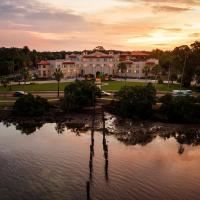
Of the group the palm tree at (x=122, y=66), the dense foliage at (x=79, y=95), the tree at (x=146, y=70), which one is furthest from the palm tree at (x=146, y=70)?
the dense foliage at (x=79, y=95)

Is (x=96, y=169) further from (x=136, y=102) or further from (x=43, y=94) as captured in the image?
(x=43, y=94)


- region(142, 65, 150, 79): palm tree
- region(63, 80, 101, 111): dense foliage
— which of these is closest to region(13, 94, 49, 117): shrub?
region(63, 80, 101, 111): dense foliage

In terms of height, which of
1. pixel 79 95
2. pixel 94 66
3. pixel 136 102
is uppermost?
pixel 94 66

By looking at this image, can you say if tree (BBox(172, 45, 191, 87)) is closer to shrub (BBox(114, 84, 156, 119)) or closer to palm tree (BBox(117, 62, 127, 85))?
palm tree (BBox(117, 62, 127, 85))

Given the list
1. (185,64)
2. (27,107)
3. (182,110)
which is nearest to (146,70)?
(185,64)

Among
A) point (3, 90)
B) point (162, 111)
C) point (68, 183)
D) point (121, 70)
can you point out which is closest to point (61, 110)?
point (162, 111)
